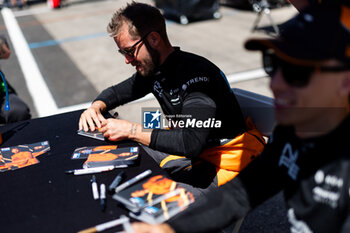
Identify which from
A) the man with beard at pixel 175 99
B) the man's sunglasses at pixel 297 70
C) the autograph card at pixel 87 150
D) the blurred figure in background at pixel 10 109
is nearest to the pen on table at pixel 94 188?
the autograph card at pixel 87 150

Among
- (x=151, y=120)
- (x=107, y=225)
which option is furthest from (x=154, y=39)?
(x=107, y=225)

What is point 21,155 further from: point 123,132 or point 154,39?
point 154,39

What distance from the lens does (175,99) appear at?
7.60ft

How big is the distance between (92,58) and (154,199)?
22.0ft

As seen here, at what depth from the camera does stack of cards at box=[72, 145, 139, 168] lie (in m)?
1.99

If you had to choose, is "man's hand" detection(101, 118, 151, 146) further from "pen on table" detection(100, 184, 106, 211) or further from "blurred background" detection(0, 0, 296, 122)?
"blurred background" detection(0, 0, 296, 122)

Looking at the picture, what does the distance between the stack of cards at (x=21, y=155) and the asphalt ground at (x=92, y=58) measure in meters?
1.75

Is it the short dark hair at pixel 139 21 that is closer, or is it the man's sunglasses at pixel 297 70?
the man's sunglasses at pixel 297 70

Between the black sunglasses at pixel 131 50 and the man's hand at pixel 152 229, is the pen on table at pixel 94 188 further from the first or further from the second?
the black sunglasses at pixel 131 50

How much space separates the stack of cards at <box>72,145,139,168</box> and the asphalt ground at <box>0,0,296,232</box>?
1395 mm

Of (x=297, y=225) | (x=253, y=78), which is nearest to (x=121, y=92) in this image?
(x=297, y=225)

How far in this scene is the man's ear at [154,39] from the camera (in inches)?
91.7

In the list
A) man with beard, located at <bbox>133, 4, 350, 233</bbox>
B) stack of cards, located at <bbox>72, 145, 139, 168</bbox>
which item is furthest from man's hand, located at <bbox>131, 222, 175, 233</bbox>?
stack of cards, located at <bbox>72, 145, 139, 168</bbox>

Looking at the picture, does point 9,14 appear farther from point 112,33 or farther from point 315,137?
point 315,137
